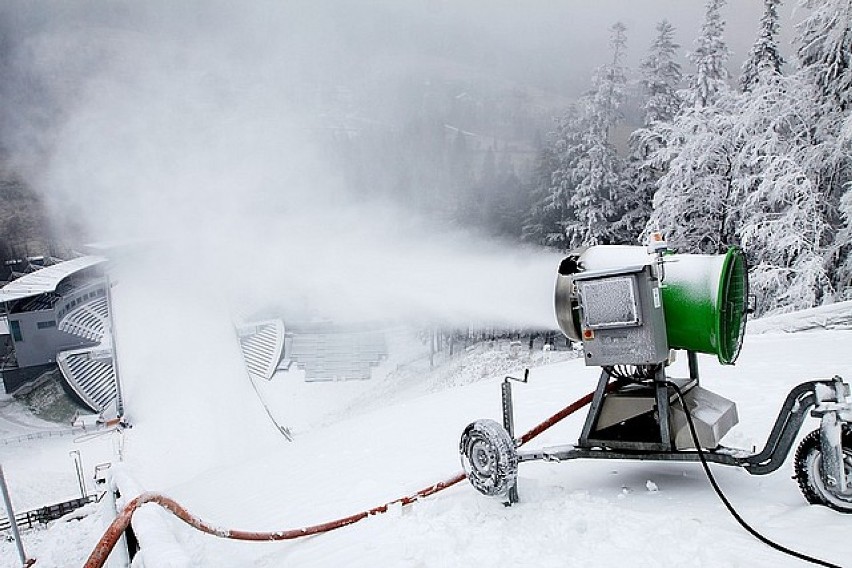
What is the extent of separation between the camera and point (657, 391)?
390 centimetres

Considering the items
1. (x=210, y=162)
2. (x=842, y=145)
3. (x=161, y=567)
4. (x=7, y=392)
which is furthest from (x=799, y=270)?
(x=210, y=162)

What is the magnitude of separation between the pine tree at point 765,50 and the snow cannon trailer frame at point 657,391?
19962 millimetres

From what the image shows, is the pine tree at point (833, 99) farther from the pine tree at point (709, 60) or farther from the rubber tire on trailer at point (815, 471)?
the rubber tire on trailer at point (815, 471)

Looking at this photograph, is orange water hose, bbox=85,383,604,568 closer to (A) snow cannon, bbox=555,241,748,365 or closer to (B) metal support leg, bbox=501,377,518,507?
(B) metal support leg, bbox=501,377,518,507

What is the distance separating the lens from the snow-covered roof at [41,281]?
42.2m

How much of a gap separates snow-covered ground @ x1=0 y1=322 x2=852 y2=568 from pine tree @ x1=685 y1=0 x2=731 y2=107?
13.0 meters

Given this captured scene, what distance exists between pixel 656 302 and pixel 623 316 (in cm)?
25

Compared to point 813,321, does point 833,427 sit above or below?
above

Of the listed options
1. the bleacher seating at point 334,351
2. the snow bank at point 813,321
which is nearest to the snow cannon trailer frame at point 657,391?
the snow bank at point 813,321

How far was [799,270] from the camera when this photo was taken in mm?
15062

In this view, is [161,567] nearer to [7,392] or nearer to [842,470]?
[842,470]

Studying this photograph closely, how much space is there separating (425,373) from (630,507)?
3200cm

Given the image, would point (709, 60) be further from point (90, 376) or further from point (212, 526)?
point (90, 376)

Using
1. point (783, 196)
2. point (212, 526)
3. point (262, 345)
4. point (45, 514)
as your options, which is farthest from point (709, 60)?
point (262, 345)
